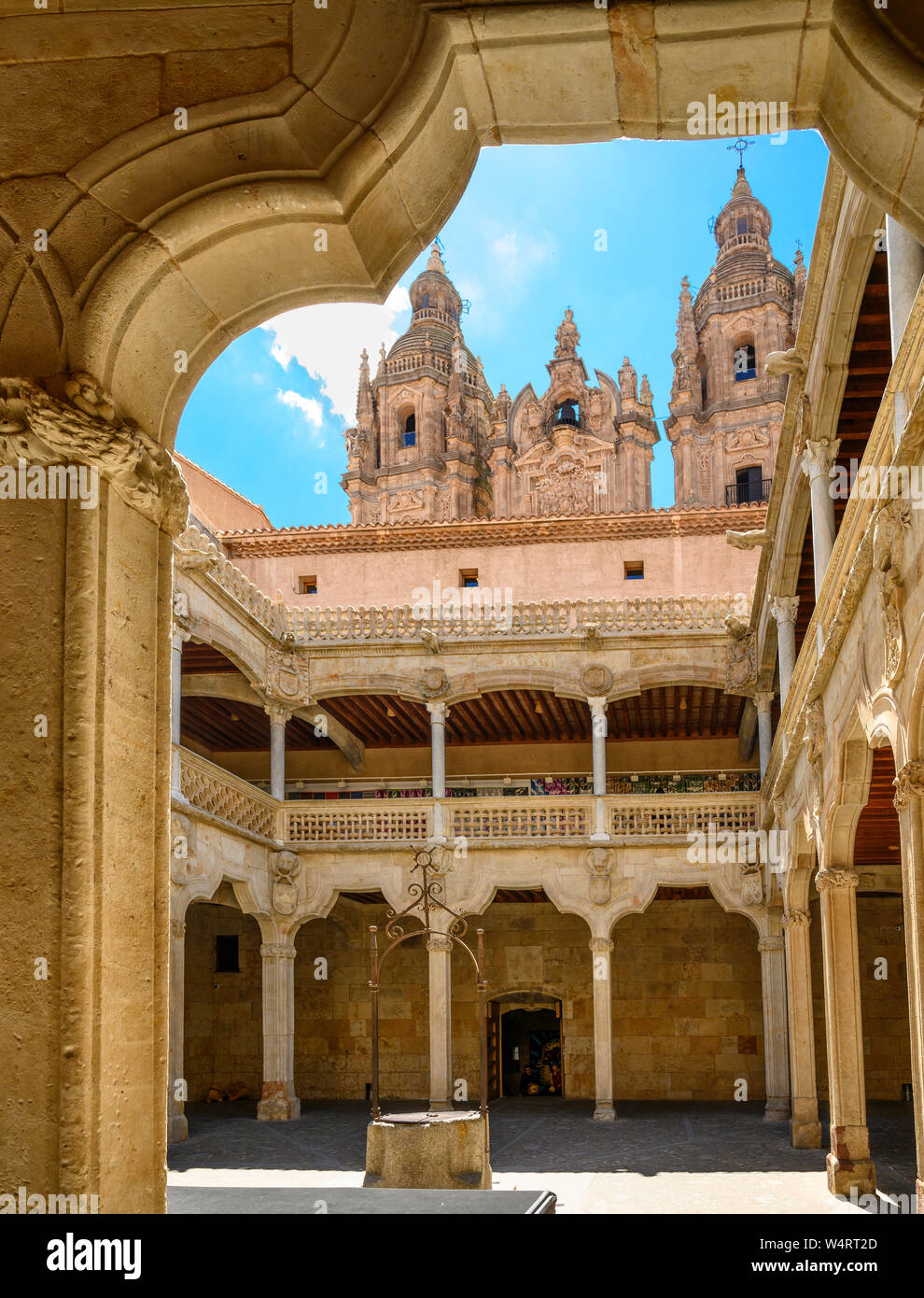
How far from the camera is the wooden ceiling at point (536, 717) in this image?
24.4m

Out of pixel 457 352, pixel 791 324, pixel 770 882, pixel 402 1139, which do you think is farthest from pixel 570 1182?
pixel 457 352

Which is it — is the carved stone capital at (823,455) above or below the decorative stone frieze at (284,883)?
above

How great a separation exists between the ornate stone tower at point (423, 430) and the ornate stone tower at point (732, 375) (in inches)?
348

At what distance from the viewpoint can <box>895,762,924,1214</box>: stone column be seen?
7.75 m

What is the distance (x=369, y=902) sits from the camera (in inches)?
1019

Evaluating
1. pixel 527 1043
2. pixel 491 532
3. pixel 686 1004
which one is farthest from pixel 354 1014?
pixel 491 532

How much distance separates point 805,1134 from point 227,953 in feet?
41.8

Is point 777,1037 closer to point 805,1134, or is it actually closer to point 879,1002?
point 805,1134

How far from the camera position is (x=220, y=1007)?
2620 centimetres

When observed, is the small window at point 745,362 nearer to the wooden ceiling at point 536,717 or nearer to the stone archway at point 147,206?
the wooden ceiling at point 536,717

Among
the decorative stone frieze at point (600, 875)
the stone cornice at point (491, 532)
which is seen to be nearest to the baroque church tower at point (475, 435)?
the stone cornice at point (491, 532)

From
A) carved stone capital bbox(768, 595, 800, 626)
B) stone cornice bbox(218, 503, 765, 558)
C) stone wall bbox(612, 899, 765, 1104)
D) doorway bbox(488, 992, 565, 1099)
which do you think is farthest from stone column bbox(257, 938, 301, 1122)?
stone cornice bbox(218, 503, 765, 558)

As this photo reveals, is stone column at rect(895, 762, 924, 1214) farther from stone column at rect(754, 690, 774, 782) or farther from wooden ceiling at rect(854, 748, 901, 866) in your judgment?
stone column at rect(754, 690, 774, 782)

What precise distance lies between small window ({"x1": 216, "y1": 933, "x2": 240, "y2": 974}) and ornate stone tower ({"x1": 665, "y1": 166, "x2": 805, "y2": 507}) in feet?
71.7
